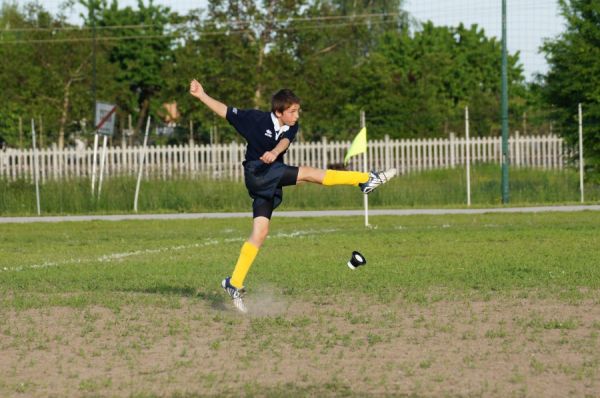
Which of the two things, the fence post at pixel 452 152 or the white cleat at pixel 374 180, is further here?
the fence post at pixel 452 152

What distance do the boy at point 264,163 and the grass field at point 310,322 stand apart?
0.51m

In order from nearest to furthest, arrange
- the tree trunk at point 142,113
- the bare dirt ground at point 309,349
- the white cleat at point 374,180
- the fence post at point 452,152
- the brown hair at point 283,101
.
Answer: the bare dirt ground at point 309,349 < the brown hair at point 283,101 < the white cleat at point 374,180 < the fence post at point 452,152 < the tree trunk at point 142,113

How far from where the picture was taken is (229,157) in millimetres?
34219

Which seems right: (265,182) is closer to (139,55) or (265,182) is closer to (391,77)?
(391,77)

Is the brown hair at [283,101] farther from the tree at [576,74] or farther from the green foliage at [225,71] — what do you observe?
the green foliage at [225,71]

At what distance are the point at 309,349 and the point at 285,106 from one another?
2757mm

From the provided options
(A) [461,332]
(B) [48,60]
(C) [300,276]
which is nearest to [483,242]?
(C) [300,276]

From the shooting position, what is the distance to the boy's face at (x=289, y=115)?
996 centimetres

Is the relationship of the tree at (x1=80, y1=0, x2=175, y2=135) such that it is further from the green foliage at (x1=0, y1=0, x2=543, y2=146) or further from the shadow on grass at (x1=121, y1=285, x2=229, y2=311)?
the shadow on grass at (x1=121, y1=285, x2=229, y2=311)

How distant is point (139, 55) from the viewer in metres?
60.0

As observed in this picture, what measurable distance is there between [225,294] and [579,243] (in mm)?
7093

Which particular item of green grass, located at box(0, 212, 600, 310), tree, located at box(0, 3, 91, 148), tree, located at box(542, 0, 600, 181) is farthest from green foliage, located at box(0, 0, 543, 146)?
green grass, located at box(0, 212, 600, 310)

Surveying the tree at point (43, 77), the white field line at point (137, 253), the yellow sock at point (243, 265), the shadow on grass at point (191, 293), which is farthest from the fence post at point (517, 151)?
the tree at point (43, 77)

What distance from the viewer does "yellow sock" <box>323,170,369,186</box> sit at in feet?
33.9
